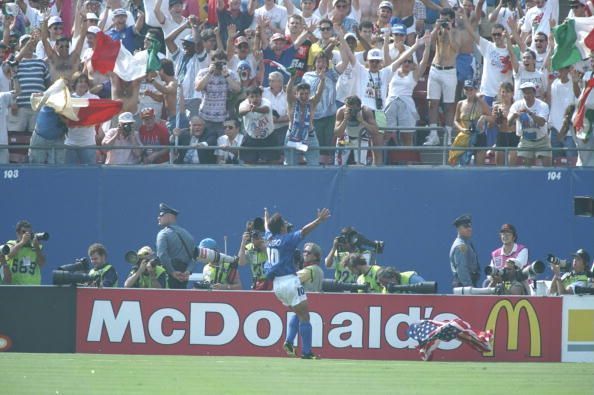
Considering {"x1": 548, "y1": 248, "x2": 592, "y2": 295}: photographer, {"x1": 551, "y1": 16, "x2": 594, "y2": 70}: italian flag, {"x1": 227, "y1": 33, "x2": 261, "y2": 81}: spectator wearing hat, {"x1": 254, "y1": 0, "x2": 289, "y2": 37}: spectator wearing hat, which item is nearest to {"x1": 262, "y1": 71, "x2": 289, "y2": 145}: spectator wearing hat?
{"x1": 227, "y1": 33, "x2": 261, "y2": 81}: spectator wearing hat

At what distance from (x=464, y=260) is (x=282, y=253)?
3224 mm

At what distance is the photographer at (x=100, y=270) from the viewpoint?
18.6 meters

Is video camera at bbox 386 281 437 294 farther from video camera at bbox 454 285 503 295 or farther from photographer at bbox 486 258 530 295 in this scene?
photographer at bbox 486 258 530 295

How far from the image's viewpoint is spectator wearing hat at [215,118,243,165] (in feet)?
68.3

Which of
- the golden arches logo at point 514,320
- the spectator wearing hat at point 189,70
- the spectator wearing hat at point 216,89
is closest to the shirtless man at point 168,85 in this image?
the spectator wearing hat at point 189,70

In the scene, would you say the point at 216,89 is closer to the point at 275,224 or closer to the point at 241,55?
the point at 241,55

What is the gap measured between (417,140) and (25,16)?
281 inches

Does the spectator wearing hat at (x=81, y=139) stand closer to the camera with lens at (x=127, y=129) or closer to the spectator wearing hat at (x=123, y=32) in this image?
the camera with lens at (x=127, y=129)

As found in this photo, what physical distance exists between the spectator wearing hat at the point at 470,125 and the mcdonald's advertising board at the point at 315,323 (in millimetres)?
3772

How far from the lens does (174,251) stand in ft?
62.3

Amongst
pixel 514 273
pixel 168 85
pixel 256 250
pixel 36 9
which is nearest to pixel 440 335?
pixel 514 273

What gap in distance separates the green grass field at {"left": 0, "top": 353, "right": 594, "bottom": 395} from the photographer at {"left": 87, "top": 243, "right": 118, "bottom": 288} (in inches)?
67.3

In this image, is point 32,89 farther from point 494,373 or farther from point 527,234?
point 494,373

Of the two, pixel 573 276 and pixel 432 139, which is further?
pixel 432 139
